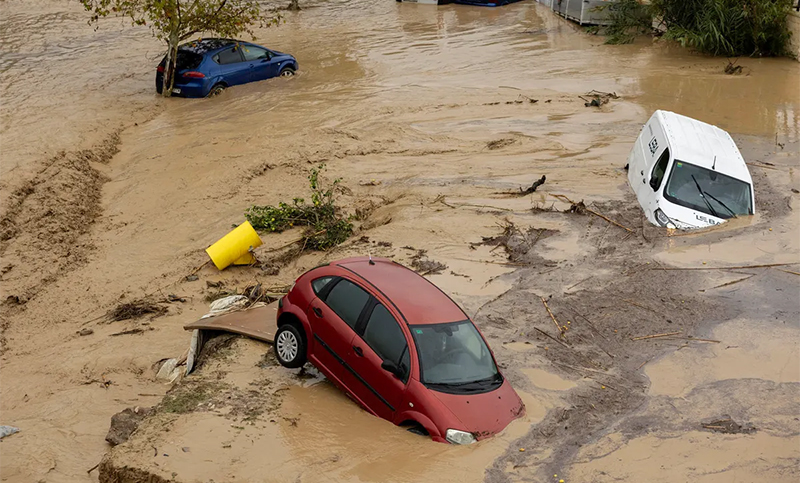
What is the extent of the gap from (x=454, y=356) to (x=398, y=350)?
0.57m

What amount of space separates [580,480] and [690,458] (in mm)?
1132

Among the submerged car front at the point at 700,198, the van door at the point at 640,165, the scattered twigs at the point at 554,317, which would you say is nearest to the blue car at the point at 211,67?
the van door at the point at 640,165

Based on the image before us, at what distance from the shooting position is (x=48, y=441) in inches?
315

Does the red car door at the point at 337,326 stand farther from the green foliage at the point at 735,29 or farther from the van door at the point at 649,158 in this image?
the green foliage at the point at 735,29

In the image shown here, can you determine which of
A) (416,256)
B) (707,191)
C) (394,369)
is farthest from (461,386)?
(707,191)

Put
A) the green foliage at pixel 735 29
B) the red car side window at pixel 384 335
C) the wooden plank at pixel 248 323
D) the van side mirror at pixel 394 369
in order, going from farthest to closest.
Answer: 1. the green foliage at pixel 735 29
2. the wooden plank at pixel 248 323
3. the red car side window at pixel 384 335
4. the van side mirror at pixel 394 369

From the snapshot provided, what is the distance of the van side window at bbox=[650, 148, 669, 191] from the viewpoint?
42.8 feet

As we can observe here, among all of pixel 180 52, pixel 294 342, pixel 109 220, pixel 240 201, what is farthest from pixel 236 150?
pixel 294 342

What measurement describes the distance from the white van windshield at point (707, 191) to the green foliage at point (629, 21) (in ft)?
49.5

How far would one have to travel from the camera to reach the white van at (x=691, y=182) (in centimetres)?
1257

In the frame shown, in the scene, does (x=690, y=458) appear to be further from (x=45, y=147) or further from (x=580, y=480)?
(x=45, y=147)

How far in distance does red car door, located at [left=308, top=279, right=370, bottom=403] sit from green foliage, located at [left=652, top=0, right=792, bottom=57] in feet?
64.2

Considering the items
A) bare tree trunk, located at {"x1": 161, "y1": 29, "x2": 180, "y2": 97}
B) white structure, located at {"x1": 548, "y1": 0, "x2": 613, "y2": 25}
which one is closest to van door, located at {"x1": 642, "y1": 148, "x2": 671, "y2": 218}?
bare tree trunk, located at {"x1": 161, "y1": 29, "x2": 180, "y2": 97}

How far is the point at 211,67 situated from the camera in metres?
20.4
